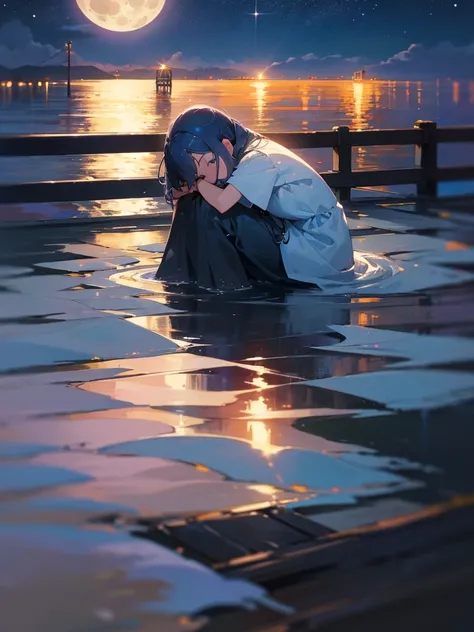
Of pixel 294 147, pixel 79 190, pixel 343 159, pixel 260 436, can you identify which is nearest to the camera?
pixel 260 436

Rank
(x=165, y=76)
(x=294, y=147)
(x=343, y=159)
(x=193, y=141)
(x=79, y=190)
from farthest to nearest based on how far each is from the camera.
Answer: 1. (x=165, y=76)
2. (x=343, y=159)
3. (x=294, y=147)
4. (x=79, y=190)
5. (x=193, y=141)

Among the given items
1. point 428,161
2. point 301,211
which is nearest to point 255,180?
point 301,211

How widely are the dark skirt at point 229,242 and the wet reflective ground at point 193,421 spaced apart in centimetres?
22

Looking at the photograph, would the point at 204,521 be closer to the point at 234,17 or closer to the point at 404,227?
the point at 404,227

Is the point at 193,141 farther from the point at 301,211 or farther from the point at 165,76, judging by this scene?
the point at 165,76

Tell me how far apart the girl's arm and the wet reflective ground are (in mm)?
582

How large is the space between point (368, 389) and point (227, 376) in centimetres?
67

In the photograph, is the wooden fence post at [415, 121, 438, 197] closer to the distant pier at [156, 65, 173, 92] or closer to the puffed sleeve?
the puffed sleeve

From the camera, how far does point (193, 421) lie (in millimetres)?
4438

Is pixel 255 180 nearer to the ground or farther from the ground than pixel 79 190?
farther from the ground

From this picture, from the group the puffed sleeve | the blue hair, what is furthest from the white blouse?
the blue hair

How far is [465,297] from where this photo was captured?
711 centimetres

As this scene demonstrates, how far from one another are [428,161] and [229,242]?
6777 mm

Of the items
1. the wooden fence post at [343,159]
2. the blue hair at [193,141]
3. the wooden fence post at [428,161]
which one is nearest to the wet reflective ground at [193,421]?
the blue hair at [193,141]
